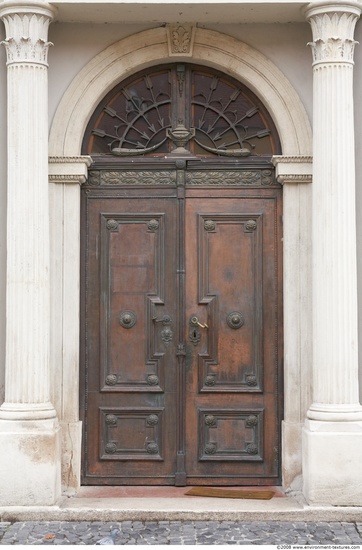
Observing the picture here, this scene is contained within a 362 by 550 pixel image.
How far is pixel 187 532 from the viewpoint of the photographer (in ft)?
27.6

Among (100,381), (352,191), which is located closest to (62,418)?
(100,381)

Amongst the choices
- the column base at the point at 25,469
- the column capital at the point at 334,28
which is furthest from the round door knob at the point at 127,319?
the column capital at the point at 334,28

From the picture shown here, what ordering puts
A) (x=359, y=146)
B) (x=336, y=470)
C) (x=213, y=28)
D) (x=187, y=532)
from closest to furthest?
(x=187, y=532) → (x=336, y=470) → (x=359, y=146) → (x=213, y=28)

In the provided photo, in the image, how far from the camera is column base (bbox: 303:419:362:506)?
8828 mm

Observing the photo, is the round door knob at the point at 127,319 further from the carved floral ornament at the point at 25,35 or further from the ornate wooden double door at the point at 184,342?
the carved floral ornament at the point at 25,35

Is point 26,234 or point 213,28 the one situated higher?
point 213,28

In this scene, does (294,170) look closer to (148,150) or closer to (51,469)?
(148,150)

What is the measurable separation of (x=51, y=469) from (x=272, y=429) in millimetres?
2121

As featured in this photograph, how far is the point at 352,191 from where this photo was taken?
9.05m

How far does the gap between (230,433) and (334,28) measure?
3.76m

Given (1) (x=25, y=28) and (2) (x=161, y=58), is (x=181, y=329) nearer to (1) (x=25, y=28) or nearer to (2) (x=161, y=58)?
(2) (x=161, y=58)

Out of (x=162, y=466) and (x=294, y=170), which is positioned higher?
(x=294, y=170)

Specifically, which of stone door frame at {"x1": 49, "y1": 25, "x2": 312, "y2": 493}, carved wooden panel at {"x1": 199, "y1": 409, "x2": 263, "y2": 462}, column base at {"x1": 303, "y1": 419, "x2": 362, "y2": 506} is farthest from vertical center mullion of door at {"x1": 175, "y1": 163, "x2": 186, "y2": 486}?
column base at {"x1": 303, "y1": 419, "x2": 362, "y2": 506}

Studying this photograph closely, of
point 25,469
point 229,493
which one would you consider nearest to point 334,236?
point 229,493
